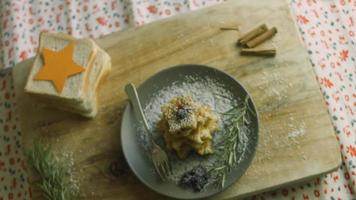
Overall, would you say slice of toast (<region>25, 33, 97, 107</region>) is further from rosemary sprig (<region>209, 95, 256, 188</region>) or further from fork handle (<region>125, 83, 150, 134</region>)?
rosemary sprig (<region>209, 95, 256, 188</region>)

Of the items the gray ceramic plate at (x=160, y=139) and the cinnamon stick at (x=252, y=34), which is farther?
the cinnamon stick at (x=252, y=34)

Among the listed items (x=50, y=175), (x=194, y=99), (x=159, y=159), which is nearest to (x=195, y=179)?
(x=159, y=159)

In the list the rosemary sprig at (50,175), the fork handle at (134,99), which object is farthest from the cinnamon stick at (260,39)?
the rosemary sprig at (50,175)

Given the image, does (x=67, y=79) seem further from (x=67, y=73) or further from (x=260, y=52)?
(x=260, y=52)

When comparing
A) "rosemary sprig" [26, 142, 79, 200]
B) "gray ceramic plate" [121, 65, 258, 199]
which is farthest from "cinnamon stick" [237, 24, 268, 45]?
"rosemary sprig" [26, 142, 79, 200]

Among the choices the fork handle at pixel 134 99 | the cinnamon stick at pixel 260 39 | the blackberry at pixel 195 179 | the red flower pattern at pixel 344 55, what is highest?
the cinnamon stick at pixel 260 39

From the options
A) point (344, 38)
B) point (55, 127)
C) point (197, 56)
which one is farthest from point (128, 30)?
point (344, 38)

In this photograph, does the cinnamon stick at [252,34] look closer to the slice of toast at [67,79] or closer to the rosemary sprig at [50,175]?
the slice of toast at [67,79]
